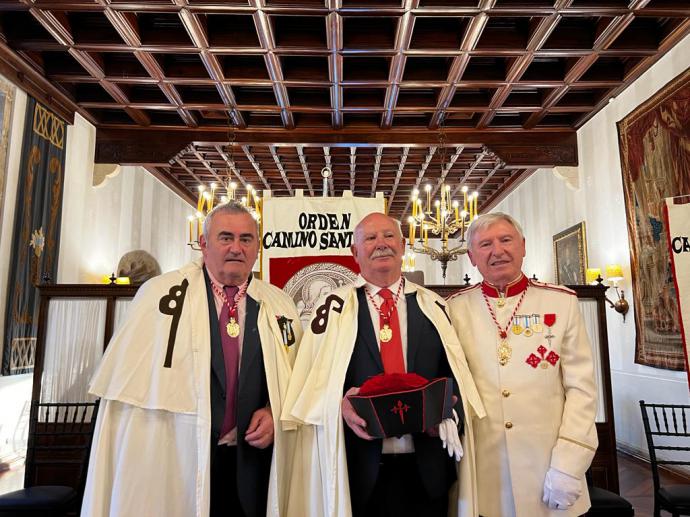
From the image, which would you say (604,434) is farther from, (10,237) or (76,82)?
(76,82)

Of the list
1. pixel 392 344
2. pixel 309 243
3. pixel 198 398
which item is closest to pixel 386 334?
pixel 392 344

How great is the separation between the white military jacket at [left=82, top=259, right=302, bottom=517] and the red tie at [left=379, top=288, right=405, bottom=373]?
0.42 metres

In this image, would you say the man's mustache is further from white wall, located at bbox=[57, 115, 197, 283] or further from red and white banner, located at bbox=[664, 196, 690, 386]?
white wall, located at bbox=[57, 115, 197, 283]

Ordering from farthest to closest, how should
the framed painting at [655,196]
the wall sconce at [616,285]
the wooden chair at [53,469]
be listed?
the wall sconce at [616,285] → the framed painting at [655,196] → the wooden chair at [53,469]

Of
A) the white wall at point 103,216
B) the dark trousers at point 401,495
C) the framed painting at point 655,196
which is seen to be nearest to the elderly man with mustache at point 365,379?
the dark trousers at point 401,495


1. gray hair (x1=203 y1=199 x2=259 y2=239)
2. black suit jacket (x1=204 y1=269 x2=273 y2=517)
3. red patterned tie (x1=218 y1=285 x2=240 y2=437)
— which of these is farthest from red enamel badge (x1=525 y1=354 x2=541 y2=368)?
gray hair (x1=203 y1=199 x2=259 y2=239)

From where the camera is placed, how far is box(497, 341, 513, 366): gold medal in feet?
6.40

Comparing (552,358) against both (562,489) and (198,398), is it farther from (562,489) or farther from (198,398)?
(198,398)

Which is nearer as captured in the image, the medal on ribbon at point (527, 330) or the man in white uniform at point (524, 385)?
the man in white uniform at point (524, 385)

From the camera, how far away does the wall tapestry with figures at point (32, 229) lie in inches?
201

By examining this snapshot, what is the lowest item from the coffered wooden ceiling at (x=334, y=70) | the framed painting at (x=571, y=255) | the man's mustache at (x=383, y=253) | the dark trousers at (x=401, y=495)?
the dark trousers at (x=401, y=495)

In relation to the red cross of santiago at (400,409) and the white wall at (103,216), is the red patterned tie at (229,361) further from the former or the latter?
the white wall at (103,216)

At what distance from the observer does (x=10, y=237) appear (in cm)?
512

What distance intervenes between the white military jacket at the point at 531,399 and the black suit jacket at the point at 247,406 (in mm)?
842
